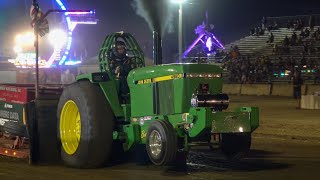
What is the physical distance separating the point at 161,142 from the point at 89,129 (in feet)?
4.44

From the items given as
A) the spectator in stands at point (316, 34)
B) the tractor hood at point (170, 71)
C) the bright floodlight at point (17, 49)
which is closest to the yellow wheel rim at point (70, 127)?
the tractor hood at point (170, 71)

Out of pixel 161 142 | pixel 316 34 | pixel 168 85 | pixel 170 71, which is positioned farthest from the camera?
pixel 316 34

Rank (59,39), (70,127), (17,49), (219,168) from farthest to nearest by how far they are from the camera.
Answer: (17,49)
(59,39)
(70,127)
(219,168)

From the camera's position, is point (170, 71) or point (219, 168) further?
point (219, 168)

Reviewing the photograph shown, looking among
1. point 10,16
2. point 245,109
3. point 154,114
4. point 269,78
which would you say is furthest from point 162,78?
point 10,16

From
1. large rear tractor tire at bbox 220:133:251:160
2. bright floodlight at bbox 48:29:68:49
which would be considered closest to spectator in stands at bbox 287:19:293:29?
bright floodlight at bbox 48:29:68:49

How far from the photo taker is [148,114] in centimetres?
916

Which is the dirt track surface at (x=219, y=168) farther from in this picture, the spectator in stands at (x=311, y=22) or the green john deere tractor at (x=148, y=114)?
the spectator in stands at (x=311, y=22)

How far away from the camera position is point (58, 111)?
10.1 meters

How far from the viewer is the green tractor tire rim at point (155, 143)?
335 inches

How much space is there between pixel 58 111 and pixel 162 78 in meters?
2.23

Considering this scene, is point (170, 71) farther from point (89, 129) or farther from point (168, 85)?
point (89, 129)

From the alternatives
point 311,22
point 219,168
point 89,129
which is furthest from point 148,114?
point 311,22

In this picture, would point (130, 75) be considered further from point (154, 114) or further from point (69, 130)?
A: point (69, 130)
